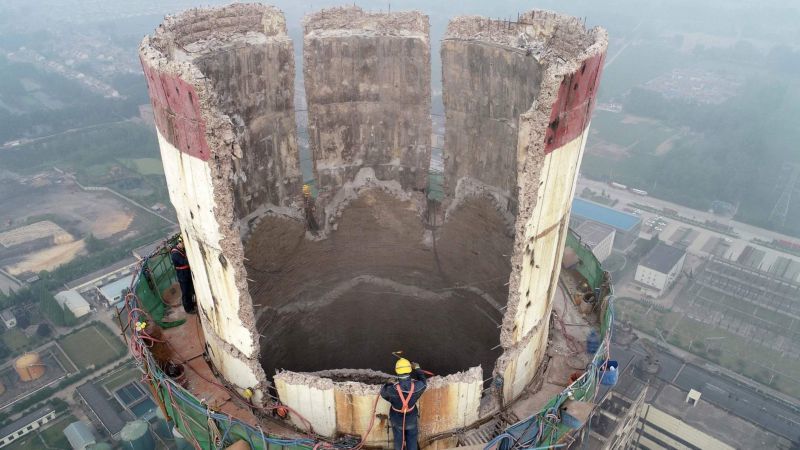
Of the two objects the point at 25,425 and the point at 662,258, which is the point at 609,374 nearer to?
the point at 25,425

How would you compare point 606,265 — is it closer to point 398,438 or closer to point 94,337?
point 94,337

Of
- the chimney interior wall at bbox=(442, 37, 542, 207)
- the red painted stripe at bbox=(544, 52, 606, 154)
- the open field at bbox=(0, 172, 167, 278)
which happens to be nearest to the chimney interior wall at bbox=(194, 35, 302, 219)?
the chimney interior wall at bbox=(442, 37, 542, 207)

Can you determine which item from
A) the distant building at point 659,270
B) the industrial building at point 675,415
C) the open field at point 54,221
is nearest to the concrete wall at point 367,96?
the industrial building at point 675,415

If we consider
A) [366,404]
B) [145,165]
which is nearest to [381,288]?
[366,404]

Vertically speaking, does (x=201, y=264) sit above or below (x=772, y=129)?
above

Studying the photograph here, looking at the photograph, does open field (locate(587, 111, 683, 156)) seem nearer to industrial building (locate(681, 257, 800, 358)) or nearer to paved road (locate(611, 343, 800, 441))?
industrial building (locate(681, 257, 800, 358))

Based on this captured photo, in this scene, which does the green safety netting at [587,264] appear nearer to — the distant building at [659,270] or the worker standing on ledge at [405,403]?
the worker standing on ledge at [405,403]

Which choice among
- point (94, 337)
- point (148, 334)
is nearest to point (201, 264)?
point (148, 334)
